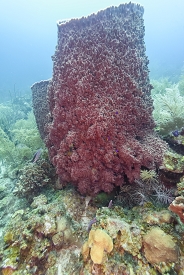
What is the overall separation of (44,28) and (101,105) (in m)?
138

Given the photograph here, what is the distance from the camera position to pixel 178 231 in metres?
1.78

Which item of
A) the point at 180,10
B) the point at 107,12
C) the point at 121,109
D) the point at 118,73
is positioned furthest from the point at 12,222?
the point at 180,10

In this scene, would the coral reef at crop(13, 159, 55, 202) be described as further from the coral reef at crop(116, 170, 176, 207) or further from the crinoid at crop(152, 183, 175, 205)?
the crinoid at crop(152, 183, 175, 205)

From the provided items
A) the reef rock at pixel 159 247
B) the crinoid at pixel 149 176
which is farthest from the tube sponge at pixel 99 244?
the crinoid at pixel 149 176

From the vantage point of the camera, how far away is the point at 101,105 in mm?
2660

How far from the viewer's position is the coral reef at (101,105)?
2.66m

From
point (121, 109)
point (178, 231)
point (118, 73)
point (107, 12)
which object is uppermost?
point (107, 12)

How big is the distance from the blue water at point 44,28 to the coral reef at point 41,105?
8256cm

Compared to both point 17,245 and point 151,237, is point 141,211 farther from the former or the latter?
point 17,245

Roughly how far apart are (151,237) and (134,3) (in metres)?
3.58

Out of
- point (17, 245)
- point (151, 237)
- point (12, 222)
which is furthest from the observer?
point (12, 222)

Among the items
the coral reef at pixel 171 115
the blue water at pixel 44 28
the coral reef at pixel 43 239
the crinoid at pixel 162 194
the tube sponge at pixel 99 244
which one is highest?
the blue water at pixel 44 28

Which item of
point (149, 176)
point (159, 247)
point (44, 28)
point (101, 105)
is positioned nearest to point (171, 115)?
point (149, 176)

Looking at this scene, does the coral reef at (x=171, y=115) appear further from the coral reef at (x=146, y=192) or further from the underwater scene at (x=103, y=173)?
the coral reef at (x=146, y=192)
